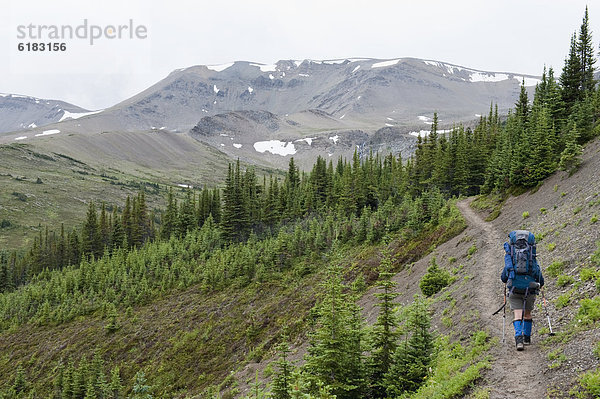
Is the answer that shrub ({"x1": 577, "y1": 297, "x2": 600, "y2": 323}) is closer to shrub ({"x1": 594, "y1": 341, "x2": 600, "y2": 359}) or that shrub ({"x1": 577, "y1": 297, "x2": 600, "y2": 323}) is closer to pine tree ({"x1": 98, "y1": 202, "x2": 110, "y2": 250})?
shrub ({"x1": 594, "y1": 341, "x2": 600, "y2": 359})

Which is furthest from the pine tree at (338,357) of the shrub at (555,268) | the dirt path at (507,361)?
the shrub at (555,268)

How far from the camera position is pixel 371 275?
32312 millimetres

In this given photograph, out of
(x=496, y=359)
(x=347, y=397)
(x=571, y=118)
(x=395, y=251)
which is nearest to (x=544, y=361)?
(x=496, y=359)

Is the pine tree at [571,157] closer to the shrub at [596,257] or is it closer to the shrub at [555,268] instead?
the shrub at [555,268]

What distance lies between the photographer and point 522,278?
9211 mm

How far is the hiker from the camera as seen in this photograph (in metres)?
9.08

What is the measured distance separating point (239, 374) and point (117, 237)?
66.7 meters

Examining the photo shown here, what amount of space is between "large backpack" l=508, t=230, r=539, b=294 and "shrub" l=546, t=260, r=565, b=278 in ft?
17.4

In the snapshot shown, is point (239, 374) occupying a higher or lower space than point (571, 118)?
lower

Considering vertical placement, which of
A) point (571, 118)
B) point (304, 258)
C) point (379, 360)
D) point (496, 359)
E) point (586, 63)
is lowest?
point (304, 258)

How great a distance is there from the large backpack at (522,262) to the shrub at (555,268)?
530 cm

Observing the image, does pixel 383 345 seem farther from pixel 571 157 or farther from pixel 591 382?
pixel 571 157

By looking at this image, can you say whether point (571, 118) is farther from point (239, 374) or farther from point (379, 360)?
point (239, 374)

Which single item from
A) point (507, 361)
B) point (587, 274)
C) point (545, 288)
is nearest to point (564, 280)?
point (545, 288)
